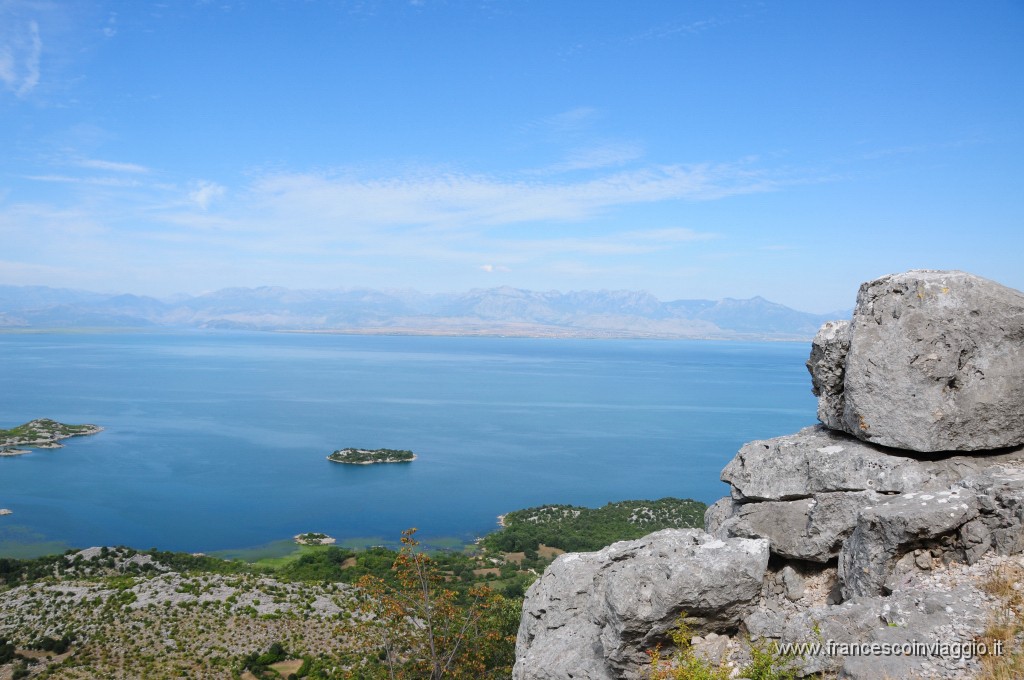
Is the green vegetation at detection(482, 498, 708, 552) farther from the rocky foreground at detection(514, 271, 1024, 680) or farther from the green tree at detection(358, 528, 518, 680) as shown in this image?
the rocky foreground at detection(514, 271, 1024, 680)

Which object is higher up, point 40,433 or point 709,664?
point 709,664

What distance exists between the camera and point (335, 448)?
85.7 meters

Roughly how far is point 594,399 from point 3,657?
115 m

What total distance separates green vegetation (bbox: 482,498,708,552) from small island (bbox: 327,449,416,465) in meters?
26.3

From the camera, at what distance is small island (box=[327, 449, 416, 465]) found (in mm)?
78562

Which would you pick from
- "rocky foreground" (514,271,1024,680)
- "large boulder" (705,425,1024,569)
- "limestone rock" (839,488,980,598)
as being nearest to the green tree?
"rocky foreground" (514,271,1024,680)

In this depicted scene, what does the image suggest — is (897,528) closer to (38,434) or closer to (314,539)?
(314,539)

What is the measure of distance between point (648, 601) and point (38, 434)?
102096 mm

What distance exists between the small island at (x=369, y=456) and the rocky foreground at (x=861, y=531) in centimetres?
7033

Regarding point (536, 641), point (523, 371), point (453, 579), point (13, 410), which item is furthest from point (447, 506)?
point (523, 371)

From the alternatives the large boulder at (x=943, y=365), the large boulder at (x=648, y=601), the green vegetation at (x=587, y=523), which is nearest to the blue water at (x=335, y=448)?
the green vegetation at (x=587, y=523)

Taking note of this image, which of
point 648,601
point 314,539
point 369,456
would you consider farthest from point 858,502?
point 369,456

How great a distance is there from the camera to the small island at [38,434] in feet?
265

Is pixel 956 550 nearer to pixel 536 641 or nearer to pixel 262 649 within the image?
pixel 536 641
